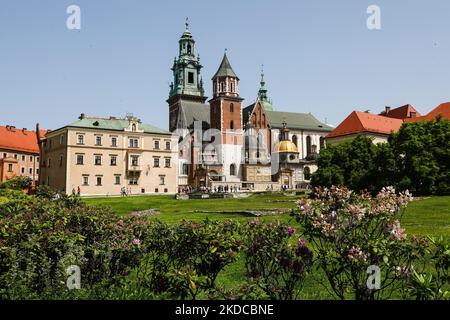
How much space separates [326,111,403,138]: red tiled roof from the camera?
226 ft

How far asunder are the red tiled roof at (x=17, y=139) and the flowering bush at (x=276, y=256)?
6837cm

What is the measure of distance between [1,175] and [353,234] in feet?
222

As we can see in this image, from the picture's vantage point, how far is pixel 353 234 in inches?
257

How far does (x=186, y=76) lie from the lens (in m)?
88.6

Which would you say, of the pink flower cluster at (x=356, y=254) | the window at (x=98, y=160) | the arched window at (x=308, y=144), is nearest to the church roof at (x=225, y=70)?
the arched window at (x=308, y=144)

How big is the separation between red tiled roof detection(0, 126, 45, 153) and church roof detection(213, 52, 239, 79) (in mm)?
34441

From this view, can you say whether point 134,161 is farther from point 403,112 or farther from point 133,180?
point 403,112

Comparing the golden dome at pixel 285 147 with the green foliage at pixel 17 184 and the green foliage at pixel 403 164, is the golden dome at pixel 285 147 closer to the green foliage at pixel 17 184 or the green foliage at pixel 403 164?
the green foliage at pixel 403 164

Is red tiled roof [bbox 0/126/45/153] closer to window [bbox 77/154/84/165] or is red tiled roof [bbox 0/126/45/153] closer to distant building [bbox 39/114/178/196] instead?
distant building [bbox 39/114/178/196]

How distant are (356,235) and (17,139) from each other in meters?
73.7

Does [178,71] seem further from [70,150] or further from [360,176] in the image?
[360,176]

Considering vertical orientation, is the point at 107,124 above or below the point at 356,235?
above

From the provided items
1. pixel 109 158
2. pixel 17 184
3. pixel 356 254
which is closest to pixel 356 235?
pixel 356 254
